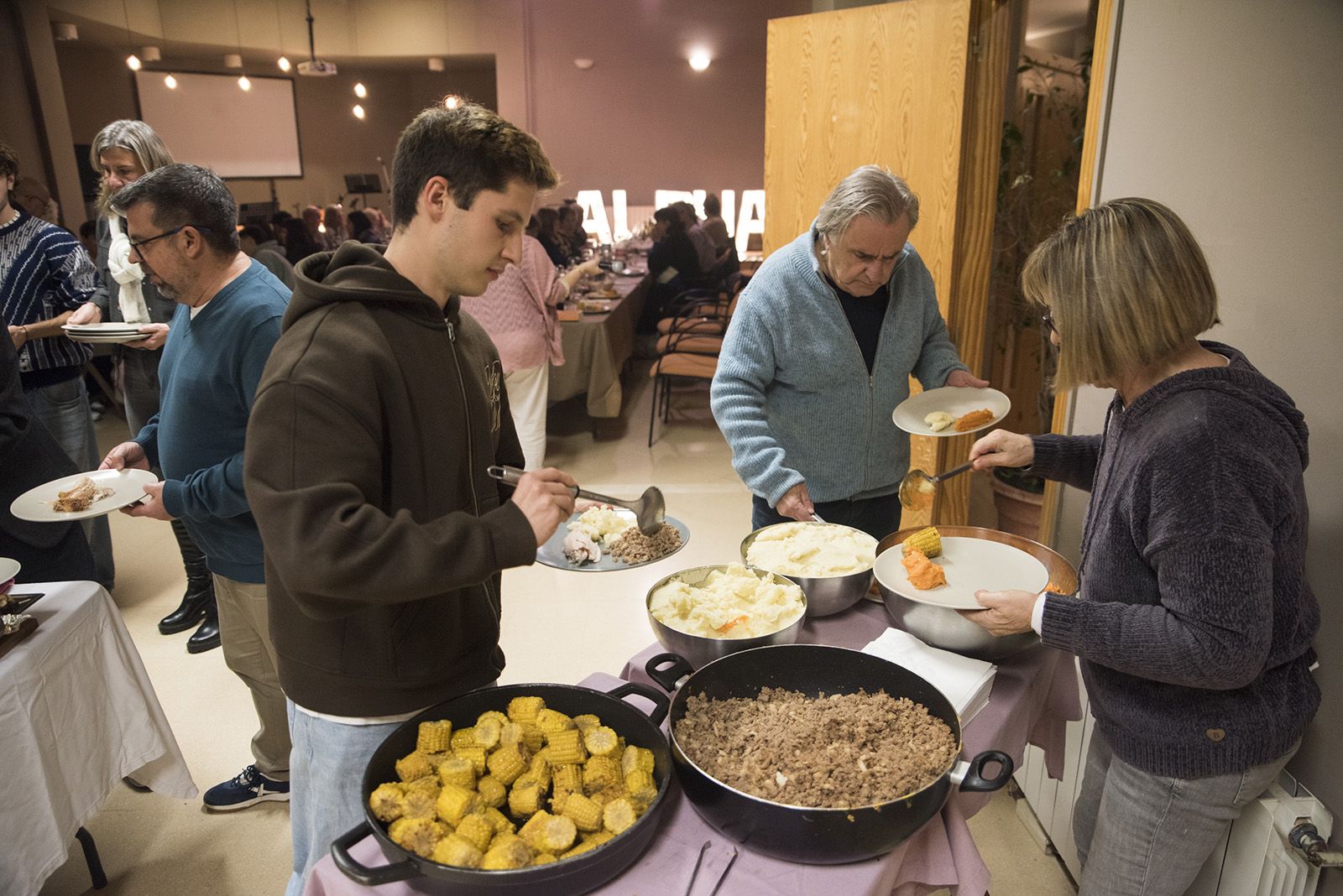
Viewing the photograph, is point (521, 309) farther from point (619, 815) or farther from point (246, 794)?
point (619, 815)

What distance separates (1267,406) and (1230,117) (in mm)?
698

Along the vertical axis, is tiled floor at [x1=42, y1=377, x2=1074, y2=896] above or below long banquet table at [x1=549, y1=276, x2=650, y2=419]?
below

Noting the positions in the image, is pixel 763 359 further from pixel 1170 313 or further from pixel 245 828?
pixel 245 828

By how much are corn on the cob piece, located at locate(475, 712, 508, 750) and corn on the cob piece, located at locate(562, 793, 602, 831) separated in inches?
5.6

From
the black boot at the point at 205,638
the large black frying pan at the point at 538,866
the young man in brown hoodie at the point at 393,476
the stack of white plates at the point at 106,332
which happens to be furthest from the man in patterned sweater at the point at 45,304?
the large black frying pan at the point at 538,866

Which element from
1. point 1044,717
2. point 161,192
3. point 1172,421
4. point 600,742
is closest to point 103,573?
point 161,192

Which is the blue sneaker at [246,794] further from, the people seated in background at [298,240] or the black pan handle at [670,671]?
the people seated in background at [298,240]

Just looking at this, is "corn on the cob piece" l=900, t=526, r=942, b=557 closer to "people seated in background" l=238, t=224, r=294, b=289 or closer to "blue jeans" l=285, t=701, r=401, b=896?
"blue jeans" l=285, t=701, r=401, b=896

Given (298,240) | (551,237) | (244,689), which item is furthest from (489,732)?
(551,237)

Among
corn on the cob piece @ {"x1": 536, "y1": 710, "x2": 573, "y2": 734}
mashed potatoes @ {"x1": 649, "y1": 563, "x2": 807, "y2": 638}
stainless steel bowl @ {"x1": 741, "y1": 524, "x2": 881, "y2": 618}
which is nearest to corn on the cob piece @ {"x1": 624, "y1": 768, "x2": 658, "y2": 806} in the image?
corn on the cob piece @ {"x1": 536, "y1": 710, "x2": 573, "y2": 734}

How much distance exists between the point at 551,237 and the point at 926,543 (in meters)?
6.13

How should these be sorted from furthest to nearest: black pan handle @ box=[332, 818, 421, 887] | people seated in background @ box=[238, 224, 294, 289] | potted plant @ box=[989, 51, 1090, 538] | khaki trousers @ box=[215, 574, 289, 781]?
1. people seated in background @ box=[238, 224, 294, 289]
2. potted plant @ box=[989, 51, 1090, 538]
3. khaki trousers @ box=[215, 574, 289, 781]
4. black pan handle @ box=[332, 818, 421, 887]

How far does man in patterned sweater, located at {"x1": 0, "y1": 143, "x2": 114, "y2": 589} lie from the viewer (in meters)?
2.90

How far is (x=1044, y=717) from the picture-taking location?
168 centimetres
